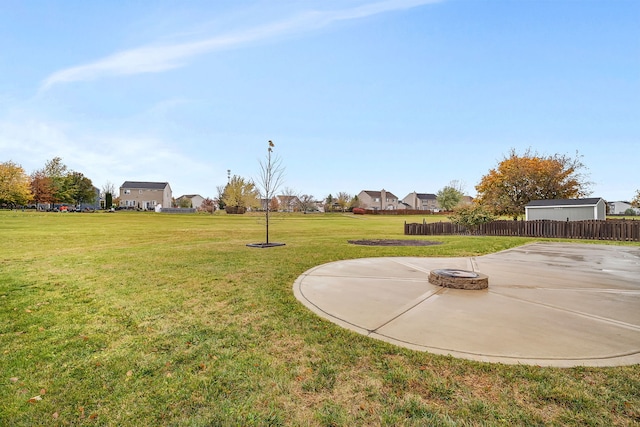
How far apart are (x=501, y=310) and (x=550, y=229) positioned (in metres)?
17.4

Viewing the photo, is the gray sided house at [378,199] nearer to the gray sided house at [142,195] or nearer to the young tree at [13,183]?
the gray sided house at [142,195]

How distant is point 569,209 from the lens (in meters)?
22.2

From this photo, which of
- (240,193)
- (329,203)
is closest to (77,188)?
(240,193)

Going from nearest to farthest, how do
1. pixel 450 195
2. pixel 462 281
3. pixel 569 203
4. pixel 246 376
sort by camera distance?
1. pixel 246 376
2. pixel 462 281
3. pixel 569 203
4. pixel 450 195

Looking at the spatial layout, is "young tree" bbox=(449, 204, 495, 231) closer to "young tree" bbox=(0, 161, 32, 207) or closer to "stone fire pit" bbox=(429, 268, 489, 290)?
"stone fire pit" bbox=(429, 268, 489, 290)

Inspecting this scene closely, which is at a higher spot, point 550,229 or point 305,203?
point 305,203

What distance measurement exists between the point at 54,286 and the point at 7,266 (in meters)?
3.58

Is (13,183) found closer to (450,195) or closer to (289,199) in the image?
(289,199)

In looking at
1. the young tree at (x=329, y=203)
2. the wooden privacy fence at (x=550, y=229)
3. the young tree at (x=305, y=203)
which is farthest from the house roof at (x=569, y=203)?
the young tree at (x=329, y=203)

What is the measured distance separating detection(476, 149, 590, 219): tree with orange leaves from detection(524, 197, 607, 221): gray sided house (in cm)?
483

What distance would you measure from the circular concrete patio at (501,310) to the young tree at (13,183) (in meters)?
61.3

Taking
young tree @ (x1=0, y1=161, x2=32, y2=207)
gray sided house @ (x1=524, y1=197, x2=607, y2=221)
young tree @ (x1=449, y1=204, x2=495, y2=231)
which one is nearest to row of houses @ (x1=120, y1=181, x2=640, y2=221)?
gray sided house @ (x1=524, y1=197, x2=607, y2=221)

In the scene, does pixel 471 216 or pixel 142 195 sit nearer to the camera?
pixel 471 216

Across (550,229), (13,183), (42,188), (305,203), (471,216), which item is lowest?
(550,229)
